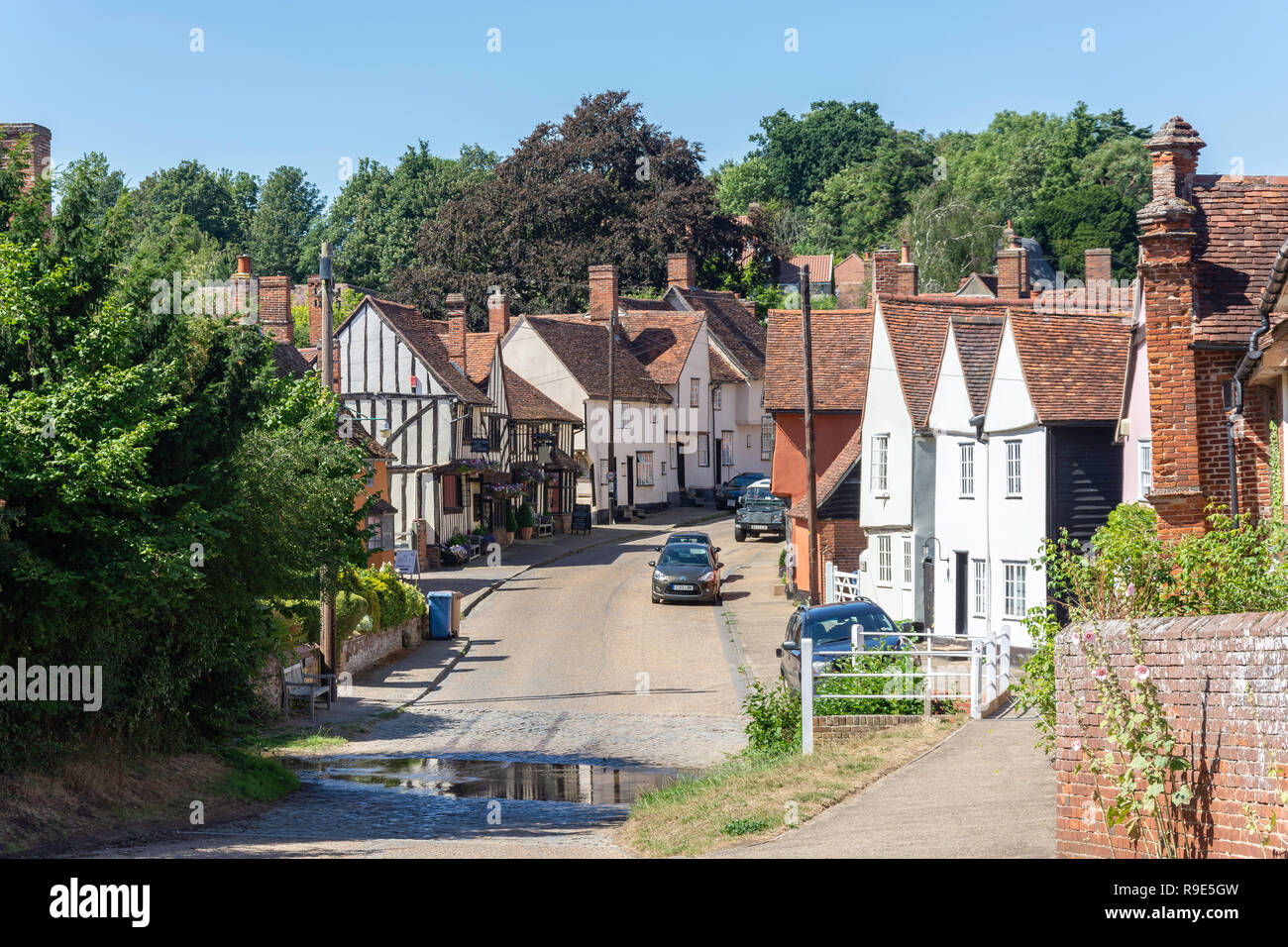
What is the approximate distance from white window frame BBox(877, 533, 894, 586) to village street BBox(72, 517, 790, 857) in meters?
2.92

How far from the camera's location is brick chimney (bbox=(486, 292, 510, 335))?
209 ft

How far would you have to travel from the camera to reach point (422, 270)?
7569 centimetres

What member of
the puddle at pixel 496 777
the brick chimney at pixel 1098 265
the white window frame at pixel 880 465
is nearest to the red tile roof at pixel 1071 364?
the white window frame at pixel 880 465

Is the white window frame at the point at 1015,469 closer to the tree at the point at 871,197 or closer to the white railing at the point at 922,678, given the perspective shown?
the white railing at the point at 922,678

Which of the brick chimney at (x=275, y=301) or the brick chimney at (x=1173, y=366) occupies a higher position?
the brick chimney at (x=275, y=301)

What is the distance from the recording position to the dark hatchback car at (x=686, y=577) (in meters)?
41.6

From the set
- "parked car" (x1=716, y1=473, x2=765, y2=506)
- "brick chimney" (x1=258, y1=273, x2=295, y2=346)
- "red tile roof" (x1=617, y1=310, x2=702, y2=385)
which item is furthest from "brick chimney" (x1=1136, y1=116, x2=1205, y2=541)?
"red tile roof" (x1=617, y1=310, x2=702, y2=385)

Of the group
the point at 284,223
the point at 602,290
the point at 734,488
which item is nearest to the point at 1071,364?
the point at 734,488

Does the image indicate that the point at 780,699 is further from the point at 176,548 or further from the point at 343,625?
the point at 343,625

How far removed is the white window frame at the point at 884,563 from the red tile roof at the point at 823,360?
18.6 feet

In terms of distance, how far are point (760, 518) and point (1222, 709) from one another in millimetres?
47573

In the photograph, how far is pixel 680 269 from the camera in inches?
3086

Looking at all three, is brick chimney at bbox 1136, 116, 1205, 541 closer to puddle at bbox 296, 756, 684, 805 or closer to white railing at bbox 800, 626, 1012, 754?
white railing at bbox 800, 626, 1012, 754

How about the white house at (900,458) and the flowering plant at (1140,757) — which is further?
the white house at (900,458)
